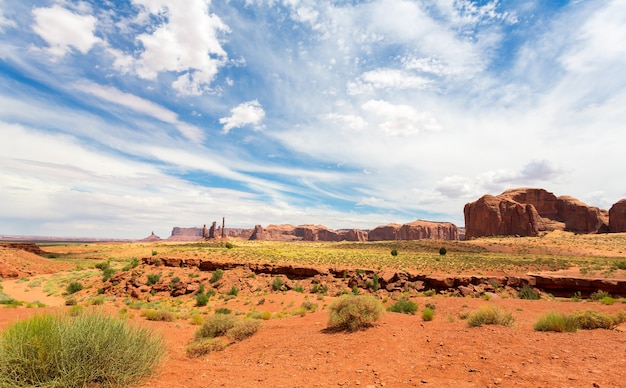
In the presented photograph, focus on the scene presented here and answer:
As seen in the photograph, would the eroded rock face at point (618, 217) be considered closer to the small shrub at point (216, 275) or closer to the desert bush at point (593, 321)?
the desert bush at point (593, 321)

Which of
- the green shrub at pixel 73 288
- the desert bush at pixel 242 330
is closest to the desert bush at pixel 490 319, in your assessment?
the desert bush at pixel 242 330

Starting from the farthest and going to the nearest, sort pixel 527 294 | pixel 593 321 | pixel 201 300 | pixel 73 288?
1. pixel 73 288
2. pixel 201 300
3. pixel 527 294
4. pixel 593 321

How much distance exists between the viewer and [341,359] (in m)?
7.67

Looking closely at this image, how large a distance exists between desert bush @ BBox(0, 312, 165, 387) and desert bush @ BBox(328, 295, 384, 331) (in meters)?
6.03

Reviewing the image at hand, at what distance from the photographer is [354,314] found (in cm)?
1002

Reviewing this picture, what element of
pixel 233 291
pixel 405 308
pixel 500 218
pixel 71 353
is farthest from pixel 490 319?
pixel 500 218

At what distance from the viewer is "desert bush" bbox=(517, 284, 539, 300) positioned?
62.5 ft

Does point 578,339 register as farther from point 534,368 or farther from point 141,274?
point 141,274

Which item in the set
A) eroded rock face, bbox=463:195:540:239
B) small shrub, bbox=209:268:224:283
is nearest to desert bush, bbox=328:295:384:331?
small shrub, bbox=209:268:224:283

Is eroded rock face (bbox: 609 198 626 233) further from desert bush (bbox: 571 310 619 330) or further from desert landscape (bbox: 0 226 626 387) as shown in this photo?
desert bush (bbox: 571 310 619 330)

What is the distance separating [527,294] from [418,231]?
502ft

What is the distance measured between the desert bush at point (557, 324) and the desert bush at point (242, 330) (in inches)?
370

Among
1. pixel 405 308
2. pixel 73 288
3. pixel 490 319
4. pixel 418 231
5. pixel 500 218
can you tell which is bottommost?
pixel 73 288

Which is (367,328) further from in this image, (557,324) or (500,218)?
(500,218)
